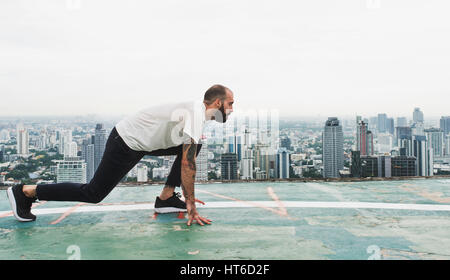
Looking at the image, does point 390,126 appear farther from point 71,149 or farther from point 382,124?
point 71,149

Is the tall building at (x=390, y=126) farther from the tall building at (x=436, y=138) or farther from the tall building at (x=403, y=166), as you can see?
the tall building at (x=403, y=166)

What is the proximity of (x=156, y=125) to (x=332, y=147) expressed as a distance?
6112mm

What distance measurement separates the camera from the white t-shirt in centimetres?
263

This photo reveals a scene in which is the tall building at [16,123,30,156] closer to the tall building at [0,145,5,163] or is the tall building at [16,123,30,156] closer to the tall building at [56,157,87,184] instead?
the tall building at [0,145,5,163]

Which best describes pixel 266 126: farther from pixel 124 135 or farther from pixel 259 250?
pixel 259 250

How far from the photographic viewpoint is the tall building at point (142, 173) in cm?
457

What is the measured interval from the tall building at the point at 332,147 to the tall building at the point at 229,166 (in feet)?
6.48

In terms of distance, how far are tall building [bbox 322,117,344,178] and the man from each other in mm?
4301

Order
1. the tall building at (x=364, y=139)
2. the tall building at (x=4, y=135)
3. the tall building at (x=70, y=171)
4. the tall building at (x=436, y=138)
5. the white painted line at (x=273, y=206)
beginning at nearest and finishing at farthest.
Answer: the white painted line at (x=273, y=206), the tall building at (x=70, y=171), the tall building at (x=4, y=135), the tall building at (x=364, y=139), the tall building at (x=436, y=138)

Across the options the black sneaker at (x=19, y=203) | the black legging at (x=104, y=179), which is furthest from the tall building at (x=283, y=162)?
the black sneaker at (x=19, y=203)

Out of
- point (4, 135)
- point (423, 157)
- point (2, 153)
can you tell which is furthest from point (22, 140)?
point (423, 157)

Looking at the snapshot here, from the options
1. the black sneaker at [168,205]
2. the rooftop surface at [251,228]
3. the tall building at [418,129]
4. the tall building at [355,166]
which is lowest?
the rooftop surface at [251,228]
